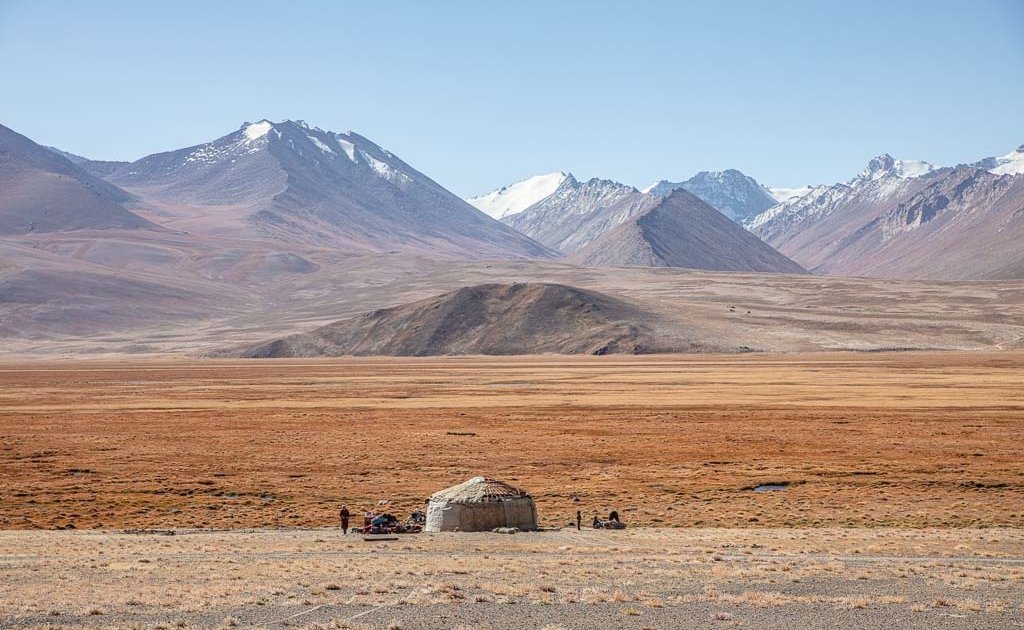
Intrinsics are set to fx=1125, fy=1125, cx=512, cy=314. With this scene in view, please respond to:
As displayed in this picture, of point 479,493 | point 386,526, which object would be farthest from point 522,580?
point 479,493

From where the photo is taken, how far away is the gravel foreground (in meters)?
24.6

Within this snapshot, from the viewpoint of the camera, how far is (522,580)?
29375 millimetres

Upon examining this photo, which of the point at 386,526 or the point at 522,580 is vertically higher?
the point at 522,580

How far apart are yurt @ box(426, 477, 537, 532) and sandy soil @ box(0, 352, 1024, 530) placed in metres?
2.34

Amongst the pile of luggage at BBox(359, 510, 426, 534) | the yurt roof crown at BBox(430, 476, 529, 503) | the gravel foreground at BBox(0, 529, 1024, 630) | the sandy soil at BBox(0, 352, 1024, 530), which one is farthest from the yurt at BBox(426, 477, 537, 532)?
the sandy soil at BBox(0, 352, 1024, 530)

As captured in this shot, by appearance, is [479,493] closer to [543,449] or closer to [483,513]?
[483,513]

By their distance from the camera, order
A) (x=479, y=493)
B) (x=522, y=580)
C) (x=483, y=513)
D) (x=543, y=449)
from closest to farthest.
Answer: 1. (x=522, y=580)
2. (x=483, y=513)
3. (x=479, y=493)
4. (x=543, y=449)

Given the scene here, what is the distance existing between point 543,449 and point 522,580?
3623cm

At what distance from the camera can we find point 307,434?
7469 centimetres

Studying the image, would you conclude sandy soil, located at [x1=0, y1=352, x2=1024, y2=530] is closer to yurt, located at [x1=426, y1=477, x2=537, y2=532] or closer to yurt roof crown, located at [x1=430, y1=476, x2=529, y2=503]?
yurt, located at [x1=426, y1=477, x2=537, y2=532]

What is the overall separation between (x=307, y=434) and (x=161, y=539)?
36603 mm

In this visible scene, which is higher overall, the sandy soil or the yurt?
the yurt

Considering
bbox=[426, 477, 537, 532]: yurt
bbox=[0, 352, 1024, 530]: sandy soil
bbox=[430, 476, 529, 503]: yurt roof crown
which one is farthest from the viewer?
bbox=[0, 352, 1024, 530]: sandy soil

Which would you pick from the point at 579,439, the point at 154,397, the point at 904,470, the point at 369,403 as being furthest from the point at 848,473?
the point at 154,397
